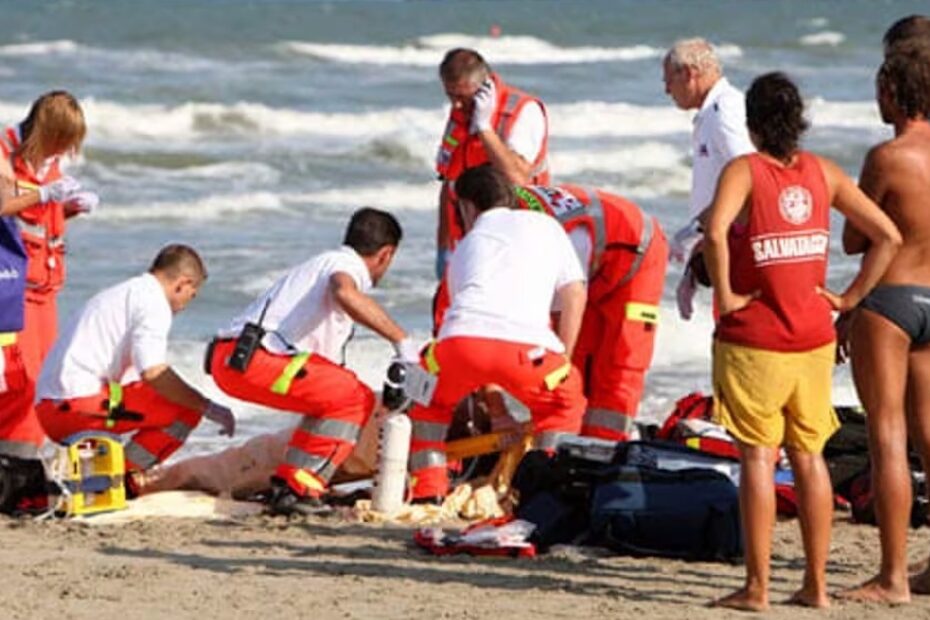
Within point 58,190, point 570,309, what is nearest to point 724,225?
point 570,309

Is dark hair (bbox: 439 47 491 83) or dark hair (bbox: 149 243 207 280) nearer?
dark hair (bbox: 149 243 207 280)

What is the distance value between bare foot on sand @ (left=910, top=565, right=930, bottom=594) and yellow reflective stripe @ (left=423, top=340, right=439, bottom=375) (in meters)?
2.18

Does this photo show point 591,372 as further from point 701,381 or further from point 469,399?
point 701,381

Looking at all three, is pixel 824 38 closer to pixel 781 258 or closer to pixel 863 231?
pixel 863 231

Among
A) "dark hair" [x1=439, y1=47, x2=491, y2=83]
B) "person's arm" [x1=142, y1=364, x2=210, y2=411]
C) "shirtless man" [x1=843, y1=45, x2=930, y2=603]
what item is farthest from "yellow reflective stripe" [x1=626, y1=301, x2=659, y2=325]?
"shirtless man" [x1=843, y1=45, x2=930, y2=603]

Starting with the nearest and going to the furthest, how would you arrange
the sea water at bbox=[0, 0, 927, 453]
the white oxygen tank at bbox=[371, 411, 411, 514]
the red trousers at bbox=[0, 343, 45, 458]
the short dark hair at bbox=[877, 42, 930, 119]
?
the short dark hair at bbox=[877, 42, 930, 119] → the white oxygen tank at bbox=[371, 411, 411, 514] → the red trousers at bbox=[0, 343, 45, 458] → the sea water at bbox=[0, 0, 927, 453]

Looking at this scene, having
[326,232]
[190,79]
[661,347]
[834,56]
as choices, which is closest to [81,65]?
[190,79]

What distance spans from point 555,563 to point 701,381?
551 cm

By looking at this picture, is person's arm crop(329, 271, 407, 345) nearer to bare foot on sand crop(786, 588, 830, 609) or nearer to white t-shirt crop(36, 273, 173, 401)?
white t-shirt crop(36, 273, 173, 401)

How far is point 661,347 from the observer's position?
1477cm

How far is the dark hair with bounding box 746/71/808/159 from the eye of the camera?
23.6 feet

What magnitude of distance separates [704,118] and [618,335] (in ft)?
3.10

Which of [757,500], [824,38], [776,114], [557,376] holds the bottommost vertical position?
[757,500]

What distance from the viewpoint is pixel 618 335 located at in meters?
10.2
